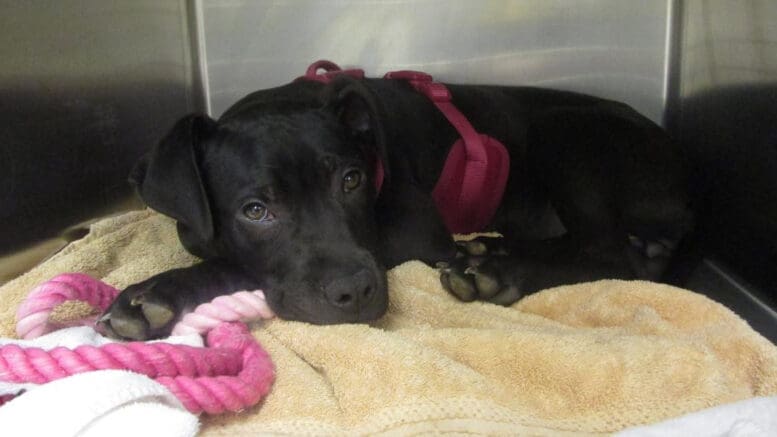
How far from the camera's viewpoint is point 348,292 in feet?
6.27

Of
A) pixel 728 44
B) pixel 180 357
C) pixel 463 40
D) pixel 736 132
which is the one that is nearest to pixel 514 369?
pixel 180 357

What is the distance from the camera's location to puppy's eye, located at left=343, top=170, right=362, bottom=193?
221cm

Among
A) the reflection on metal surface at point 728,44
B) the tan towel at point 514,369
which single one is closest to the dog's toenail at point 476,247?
the tan towel at point 514,369

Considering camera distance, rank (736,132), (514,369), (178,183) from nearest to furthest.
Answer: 1. (514,369)
2. (178,183)
3. (736,132)

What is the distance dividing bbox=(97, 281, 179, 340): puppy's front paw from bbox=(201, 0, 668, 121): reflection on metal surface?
69.4 inches

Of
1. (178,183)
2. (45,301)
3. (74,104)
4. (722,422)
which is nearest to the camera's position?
(722,422)

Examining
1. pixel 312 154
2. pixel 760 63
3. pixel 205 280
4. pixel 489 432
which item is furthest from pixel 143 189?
pixel 760 63

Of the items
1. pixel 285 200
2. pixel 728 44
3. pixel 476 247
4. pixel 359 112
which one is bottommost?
pixel 476 247

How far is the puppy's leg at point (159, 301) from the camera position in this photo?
188 cm

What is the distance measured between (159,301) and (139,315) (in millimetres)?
61

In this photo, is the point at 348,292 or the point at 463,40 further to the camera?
the point at 463,40

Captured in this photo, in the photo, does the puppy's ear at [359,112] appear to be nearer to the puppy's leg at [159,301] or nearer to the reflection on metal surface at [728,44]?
the puppy's leg at [159,301]

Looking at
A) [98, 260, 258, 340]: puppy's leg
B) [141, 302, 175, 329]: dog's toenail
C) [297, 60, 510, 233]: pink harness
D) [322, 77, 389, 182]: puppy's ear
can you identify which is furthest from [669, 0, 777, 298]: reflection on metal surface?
[141, 302, 175, 329]: dog's toenail

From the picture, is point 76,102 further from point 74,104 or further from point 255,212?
point 255,212
